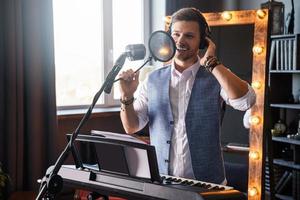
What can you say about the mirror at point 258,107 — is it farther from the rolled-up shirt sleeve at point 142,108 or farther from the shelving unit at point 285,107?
the rolled-up shirt sleeve at point 142,108

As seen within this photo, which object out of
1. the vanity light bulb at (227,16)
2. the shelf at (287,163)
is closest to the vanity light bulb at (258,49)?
the vanity light bulb at (227,16)

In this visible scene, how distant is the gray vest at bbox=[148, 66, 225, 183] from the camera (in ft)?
A: 4.88

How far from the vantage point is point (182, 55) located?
147 cm

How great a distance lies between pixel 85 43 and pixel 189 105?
6.83 feet

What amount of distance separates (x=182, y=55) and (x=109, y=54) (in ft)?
6.95

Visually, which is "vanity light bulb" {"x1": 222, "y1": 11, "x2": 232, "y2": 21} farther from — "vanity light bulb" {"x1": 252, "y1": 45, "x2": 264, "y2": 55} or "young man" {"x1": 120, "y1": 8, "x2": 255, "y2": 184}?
"young man" {"x1": 120, "y1": 8, "x2": 255, "y2": 184}

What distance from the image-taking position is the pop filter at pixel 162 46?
4.01 ft

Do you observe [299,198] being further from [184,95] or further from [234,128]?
[184,95]

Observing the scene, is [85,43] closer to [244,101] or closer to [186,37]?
[186,37]

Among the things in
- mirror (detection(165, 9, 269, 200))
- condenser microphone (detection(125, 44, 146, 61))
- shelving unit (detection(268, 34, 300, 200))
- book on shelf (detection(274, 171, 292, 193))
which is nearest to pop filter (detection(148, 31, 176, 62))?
condenser microphone (detection(125, 44, 146, 61))

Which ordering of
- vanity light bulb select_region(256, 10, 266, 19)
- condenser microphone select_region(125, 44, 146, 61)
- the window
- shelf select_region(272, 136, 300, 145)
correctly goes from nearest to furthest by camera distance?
condenser microphone select_region(125, 44, 146, 61), vanity light bulb select_region(256, 10, 266, 19), shelf select_region(272, 136, 300, 145), the window

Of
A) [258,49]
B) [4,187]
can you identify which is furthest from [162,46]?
[4,187]

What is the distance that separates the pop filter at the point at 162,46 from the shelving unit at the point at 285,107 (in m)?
1.99

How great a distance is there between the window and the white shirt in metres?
1.81
